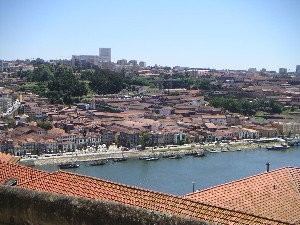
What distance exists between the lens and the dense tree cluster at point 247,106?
20.0 metres

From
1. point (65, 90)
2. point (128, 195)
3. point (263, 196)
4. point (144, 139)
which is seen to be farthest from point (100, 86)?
point (128, 195)

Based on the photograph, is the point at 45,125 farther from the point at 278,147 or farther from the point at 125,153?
the point at 278,147

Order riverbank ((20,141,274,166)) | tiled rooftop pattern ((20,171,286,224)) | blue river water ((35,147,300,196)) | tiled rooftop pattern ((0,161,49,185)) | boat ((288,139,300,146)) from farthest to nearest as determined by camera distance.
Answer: boat ((288,139,300,146))
riverbank ((20,141,274,166))
blue river water ((35,147,300,196))
tiled rooftop pattern ((0,161,49,185))
tiled rooftop pattern ((20,171,286,224))

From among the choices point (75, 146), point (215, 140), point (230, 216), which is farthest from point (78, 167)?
point (230, 216)

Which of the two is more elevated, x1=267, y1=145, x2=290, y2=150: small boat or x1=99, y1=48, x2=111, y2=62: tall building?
x1=99, y1=48, x2=111, y2=62: tall building

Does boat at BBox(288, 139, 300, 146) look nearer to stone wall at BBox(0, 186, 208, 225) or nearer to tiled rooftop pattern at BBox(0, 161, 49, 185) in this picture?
tiled rooftop pattern at BBox(0, 161, 49, 185)

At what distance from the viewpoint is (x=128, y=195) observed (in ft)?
6.19

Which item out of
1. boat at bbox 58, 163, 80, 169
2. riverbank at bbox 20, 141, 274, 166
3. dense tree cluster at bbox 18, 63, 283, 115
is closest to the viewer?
boat at bbox 58, 163, 80, 169

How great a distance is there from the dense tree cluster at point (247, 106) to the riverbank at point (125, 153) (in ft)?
18.4

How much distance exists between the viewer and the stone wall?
0.90 meters

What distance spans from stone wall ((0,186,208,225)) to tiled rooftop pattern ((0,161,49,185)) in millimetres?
1240

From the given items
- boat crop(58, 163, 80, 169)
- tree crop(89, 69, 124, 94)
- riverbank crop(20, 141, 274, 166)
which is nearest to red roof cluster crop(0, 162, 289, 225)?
boat crop(58, 163, 80, 169)

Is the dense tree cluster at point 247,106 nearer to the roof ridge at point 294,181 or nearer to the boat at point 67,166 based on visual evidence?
the boat at point 67,166

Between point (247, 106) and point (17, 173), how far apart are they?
1841cm
